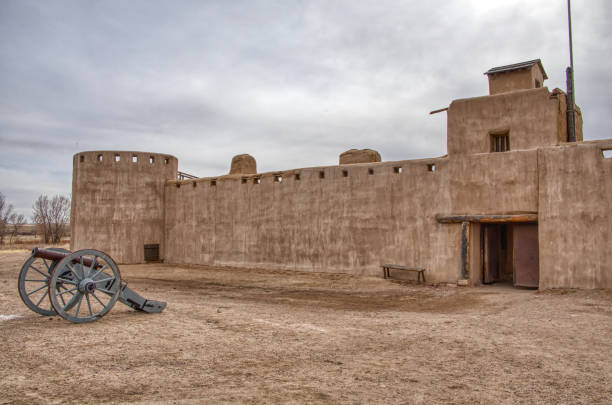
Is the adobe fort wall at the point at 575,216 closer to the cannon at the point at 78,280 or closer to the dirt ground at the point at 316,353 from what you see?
the dirt ground at the point at 316,353

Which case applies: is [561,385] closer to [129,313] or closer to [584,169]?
[129,313]

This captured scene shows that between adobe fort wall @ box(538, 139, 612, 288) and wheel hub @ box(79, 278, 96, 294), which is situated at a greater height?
adobe fort wall @ box(538, 139, 612, 288)

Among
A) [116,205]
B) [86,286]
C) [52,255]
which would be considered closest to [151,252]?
[116,205]

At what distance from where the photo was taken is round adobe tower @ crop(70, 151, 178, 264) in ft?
67.8

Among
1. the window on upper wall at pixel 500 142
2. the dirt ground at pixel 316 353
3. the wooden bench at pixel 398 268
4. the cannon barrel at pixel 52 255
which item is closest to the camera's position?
the dirt ground at pixel 316 353

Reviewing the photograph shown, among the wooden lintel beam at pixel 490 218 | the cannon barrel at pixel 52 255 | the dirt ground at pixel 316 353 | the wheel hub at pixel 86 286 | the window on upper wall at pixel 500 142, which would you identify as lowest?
the dirt ground at pixel 316 353

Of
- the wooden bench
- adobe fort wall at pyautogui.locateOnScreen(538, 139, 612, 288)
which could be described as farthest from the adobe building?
the wooden bench

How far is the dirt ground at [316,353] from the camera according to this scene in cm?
446

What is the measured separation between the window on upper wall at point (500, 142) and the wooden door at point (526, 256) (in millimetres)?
2323

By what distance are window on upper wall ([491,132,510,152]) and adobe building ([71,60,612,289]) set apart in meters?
0.04

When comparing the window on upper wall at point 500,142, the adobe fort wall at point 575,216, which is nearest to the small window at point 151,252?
the window on upper wall at point 500,142

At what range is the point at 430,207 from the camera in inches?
553

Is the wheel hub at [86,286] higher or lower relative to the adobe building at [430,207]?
lower

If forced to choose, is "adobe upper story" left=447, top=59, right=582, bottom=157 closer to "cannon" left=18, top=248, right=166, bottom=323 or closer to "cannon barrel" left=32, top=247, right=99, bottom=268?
"cannon" left=18, top=248, right=166, bottom=323
